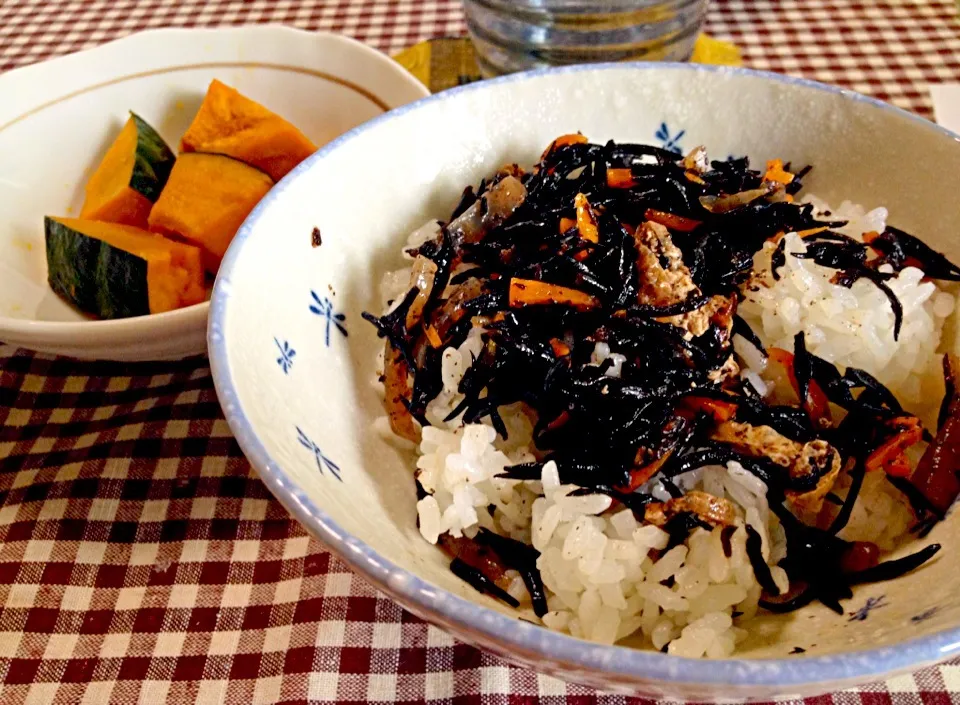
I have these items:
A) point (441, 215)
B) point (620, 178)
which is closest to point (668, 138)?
point (620, 178)

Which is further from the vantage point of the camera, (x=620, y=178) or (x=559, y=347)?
(x=620, y=178)

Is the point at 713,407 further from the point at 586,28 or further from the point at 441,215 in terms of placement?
the point at 586,28

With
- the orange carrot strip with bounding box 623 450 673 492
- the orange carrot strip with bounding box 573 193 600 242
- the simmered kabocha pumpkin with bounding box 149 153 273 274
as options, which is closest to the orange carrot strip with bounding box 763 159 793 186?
the orange carrot strip with bounding box 573 193 600 242

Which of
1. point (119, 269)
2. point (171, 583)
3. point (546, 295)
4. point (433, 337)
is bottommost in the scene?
point (171, 583)

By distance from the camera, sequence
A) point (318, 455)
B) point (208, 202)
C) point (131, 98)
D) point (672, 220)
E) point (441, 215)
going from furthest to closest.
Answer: point (131, 98), point (208, 202), point (441, 215), point (672, 220), point (318, 455)

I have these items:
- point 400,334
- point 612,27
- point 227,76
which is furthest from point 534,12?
point 400,334

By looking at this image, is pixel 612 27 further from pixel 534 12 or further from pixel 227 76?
pixel 227 76
